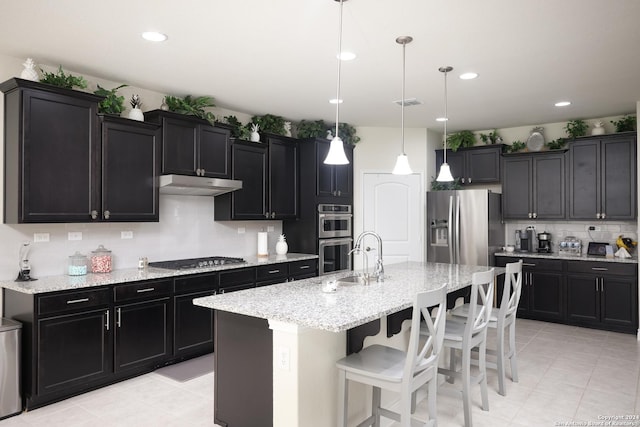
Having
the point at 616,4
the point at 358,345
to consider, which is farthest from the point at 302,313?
the point at 616,4

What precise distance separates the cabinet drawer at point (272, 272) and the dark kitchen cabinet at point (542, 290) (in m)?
3.05

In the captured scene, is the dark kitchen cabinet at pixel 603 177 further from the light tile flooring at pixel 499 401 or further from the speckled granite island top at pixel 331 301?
the speckled granite island top at pixel 331 301

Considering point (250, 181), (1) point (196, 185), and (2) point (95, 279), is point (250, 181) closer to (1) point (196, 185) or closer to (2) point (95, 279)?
(1) point (196, 185)

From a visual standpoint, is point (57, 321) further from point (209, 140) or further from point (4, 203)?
point (209, 140)

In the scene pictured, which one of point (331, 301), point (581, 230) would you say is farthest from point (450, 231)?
point (331, 301)

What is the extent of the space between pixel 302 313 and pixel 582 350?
12.4 feet

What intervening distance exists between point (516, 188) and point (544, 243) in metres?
0.83

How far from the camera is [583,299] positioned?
543cm

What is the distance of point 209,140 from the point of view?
4.66 metres

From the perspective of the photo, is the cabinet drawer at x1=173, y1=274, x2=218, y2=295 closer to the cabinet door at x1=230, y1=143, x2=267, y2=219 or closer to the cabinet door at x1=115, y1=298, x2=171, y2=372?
the cabinet door at x1=115, y1=298, x2=171, y2=372

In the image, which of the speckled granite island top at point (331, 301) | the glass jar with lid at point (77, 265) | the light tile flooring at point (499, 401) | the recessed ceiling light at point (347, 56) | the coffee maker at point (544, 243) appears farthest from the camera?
the coffee maker at point (544, 243)

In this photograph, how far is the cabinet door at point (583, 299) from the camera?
17.6ft

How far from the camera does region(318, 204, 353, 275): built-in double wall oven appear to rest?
5.73m

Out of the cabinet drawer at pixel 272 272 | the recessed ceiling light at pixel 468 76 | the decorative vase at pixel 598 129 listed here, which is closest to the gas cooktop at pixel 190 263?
the cabinet drawer at pixel 272 272
